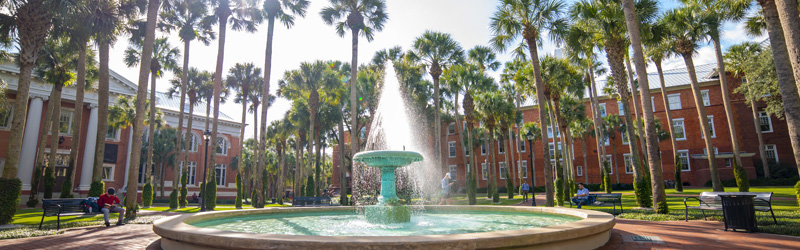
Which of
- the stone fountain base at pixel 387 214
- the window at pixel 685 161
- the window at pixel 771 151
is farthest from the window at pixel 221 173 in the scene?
the window at pixel 771 151

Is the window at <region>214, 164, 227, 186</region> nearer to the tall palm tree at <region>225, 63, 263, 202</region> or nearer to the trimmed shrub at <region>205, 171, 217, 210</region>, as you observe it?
the tall palm tree at <region>225, 63, 263, 202</region>

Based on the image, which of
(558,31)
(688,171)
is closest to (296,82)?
(558,31)

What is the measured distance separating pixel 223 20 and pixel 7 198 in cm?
1218

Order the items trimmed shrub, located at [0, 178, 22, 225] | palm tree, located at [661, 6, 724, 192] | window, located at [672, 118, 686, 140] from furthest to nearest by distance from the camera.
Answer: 1. window, located at [672, 118, 686, 140]
2. palm tree, located at [661, 6, 724, 192]
3. trimmed shrub, located at [0, 178, 22, 225]

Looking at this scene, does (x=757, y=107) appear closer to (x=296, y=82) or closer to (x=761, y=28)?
(x=761, y=28)

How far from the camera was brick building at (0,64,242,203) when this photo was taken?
2895 cm

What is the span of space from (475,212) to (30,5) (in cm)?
1438

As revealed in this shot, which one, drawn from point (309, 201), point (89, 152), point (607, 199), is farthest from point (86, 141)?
point (607, 199)

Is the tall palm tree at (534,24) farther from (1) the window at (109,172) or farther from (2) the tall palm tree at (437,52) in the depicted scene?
(1) the window at (109,172)

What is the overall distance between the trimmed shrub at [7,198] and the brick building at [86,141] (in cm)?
1575

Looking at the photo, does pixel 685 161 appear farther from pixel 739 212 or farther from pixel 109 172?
pixel 109 172

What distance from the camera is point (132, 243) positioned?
22.8 ft

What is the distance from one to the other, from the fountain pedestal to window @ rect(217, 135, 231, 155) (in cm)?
4196

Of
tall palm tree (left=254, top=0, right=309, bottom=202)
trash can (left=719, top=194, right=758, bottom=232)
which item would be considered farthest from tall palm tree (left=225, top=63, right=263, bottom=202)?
trash can (left=719, top=194, right=758, bottom=232)
